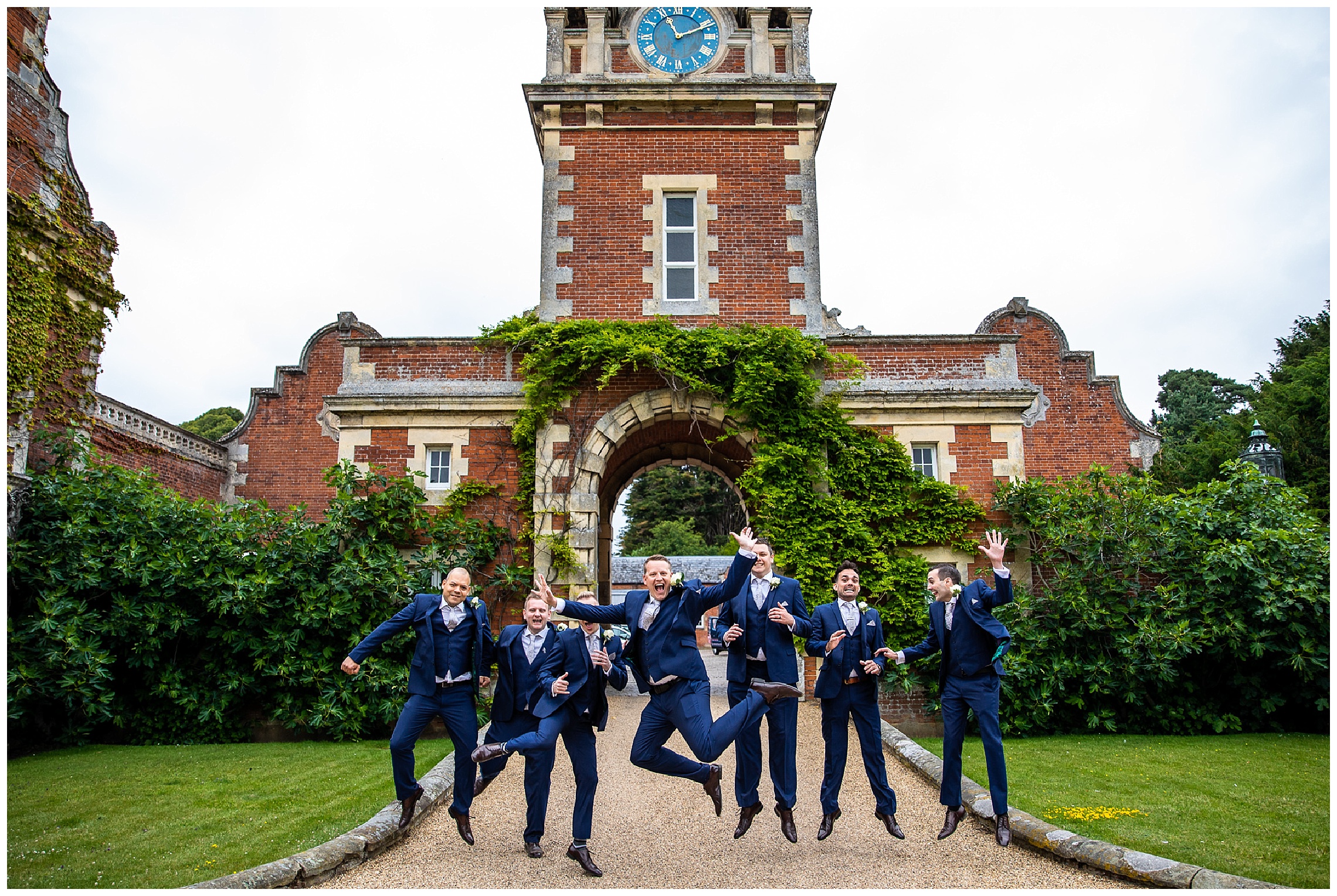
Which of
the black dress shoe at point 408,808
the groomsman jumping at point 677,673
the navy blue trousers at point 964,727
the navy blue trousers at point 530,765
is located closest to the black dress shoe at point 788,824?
the groomsman jumping at point 677,673

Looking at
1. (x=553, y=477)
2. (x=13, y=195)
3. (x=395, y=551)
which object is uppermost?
(x=13, y=195)

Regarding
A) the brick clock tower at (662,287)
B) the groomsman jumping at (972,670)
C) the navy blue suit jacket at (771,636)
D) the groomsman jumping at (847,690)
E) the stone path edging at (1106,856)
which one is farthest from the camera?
the brick clock tower at (662,287)

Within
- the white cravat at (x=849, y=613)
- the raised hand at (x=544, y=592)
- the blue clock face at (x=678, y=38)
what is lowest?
the white cravat at (x=849, y=613)

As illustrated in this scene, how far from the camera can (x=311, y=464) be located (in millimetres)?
21609

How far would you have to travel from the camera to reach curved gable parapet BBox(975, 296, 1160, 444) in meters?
22.3

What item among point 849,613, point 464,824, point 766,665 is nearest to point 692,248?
point 849,613

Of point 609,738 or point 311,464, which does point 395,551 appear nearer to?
point 609,738

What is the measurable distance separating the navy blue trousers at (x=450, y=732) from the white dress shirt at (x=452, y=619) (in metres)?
0.08

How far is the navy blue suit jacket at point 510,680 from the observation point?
6102 mm

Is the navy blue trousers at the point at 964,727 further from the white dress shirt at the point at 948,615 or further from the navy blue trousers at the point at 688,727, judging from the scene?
the navy blue trousers at the point at 688,727

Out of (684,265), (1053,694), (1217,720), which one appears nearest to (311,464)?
(684,265)

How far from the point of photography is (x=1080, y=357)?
22438mm

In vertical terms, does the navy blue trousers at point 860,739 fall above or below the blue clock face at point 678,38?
below

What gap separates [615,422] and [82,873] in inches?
327
